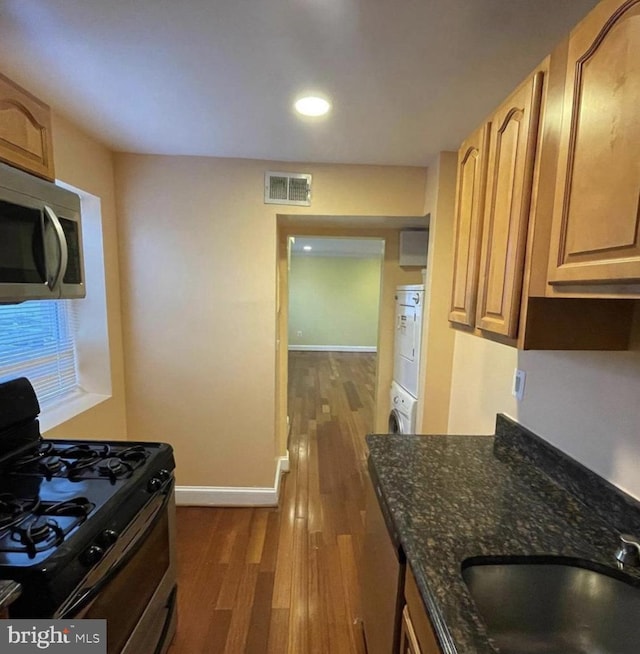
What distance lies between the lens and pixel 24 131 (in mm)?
1204

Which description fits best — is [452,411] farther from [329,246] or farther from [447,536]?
[329,246]

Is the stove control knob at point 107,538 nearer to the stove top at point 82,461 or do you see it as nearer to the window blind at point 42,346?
the stove top at point 82,461

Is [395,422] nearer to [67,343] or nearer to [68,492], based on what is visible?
[68,492]

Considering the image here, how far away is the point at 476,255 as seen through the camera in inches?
51.9

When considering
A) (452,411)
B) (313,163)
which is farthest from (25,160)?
(452,411)

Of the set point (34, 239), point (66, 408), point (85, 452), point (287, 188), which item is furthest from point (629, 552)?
point (66, 408)

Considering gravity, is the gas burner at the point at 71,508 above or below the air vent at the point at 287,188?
below

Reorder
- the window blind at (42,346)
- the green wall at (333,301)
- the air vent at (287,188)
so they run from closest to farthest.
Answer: the window blind at (42,346)
the air vent at (287,188)
the green wall at (333,301)

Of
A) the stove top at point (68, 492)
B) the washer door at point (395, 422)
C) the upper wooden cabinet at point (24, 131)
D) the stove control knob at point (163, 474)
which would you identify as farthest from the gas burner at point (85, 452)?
the washer door at point (395, 422)

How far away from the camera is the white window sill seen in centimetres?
183

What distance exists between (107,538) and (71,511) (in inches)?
6.0

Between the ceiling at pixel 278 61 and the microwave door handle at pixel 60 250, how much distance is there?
0.60 m

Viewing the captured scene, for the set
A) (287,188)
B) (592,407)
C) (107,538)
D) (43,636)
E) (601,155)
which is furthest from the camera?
(287,188)

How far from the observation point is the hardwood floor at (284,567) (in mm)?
1674
